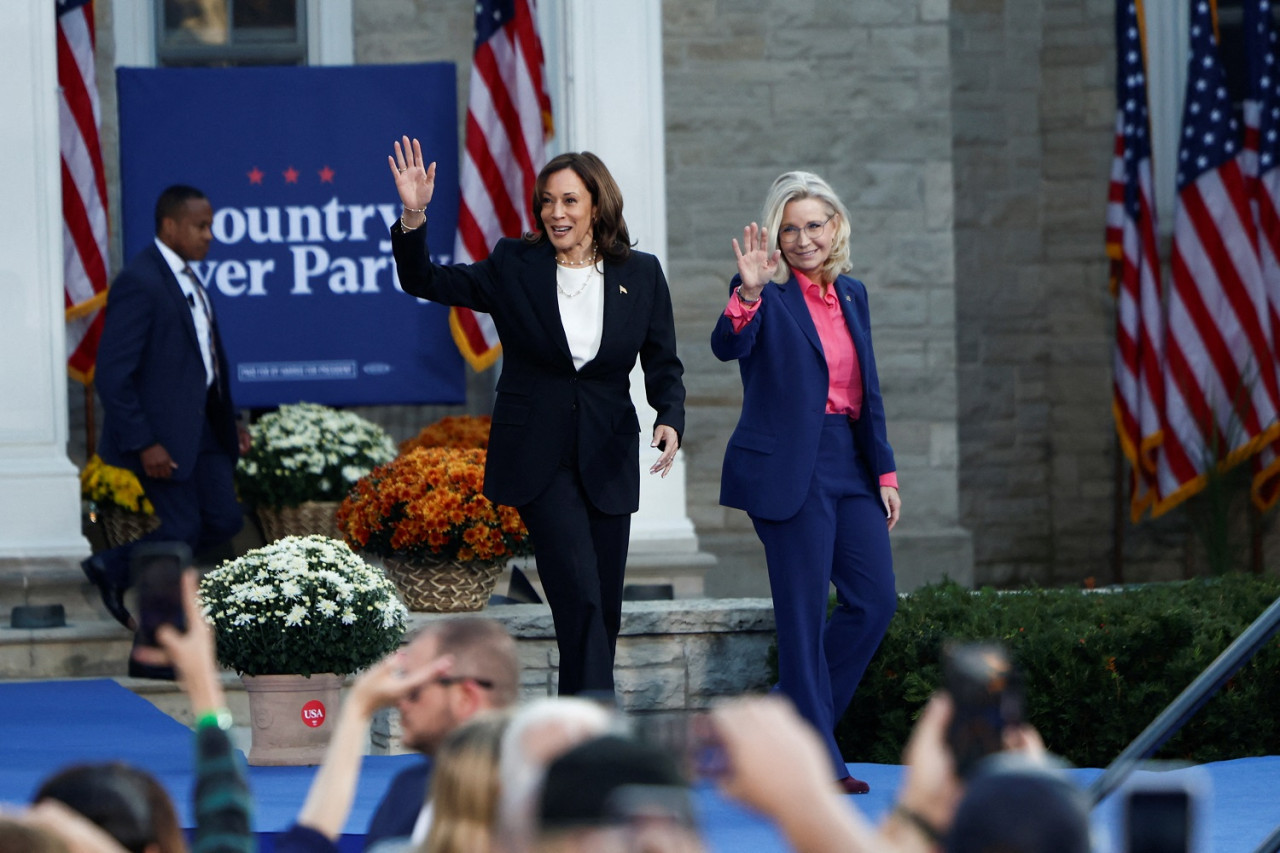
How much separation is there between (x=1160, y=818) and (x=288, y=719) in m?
4.69

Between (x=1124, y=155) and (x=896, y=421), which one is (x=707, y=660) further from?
(x=1124, y=155)

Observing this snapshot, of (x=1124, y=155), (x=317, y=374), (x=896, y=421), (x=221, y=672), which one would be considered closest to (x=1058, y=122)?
(x=1124, y=155)

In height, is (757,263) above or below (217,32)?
below

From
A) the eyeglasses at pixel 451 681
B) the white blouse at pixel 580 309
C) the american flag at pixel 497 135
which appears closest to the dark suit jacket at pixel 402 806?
the eyeglasses at pixel 451 681

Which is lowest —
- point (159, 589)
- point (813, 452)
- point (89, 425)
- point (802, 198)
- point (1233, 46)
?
point (89, 425)

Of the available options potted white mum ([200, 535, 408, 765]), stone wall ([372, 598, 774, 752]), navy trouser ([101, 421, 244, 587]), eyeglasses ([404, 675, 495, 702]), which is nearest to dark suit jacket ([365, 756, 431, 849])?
eyeglasses ([404, 675, 495, 702])

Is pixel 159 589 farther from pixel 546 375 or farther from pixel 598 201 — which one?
pixel 598 201

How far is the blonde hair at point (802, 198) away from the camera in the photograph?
5695 mm

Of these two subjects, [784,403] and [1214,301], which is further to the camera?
[1214,301]

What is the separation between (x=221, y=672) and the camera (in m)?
7.42

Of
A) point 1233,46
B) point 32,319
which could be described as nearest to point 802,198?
point 32,319

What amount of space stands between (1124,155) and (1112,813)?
21.5 ft

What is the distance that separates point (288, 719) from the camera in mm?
6250

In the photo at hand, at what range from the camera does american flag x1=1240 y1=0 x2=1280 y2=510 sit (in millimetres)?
10969
